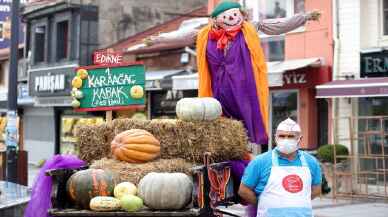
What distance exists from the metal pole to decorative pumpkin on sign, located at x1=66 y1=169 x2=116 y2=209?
8.31m

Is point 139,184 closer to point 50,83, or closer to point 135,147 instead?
point 135,147

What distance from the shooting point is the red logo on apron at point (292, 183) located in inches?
204

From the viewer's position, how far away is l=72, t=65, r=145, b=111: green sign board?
7359 mm

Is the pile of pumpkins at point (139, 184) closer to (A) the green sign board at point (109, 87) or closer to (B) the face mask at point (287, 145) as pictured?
(B) the face mask at point (287, 145)

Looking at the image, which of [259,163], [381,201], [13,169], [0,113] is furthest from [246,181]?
[0,113]

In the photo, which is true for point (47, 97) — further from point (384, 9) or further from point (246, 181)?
point (246, 181)

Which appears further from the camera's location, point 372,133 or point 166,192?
point 372,133

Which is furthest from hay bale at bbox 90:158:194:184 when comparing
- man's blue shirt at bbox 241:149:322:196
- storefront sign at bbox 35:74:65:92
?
storefront sign at bbox 35:74:65:92

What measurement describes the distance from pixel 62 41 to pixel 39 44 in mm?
1959

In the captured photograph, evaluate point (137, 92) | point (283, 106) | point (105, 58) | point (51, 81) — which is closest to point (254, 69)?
point (137, 92)

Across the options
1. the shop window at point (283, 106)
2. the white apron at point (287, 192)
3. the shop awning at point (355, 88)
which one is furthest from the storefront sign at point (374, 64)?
the white apron at point (287, 192)

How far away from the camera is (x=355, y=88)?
14.7 m

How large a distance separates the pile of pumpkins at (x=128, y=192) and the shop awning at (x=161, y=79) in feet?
49.2

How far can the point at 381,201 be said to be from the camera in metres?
14.7
